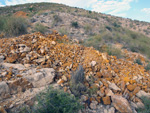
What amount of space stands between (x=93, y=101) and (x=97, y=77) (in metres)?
0.92

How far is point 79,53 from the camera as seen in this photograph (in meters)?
4.26

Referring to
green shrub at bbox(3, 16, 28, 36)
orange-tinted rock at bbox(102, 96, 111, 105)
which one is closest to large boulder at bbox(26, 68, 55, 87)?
orange-tinted rock at bbox(102, 96, 111, 105)

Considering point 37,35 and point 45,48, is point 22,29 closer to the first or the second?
point 37,35

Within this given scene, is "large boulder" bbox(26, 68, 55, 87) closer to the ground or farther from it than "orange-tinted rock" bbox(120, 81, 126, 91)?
farther from it

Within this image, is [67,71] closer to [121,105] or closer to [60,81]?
[60,81]

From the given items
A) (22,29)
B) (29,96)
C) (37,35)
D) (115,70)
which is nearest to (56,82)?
(29,96)

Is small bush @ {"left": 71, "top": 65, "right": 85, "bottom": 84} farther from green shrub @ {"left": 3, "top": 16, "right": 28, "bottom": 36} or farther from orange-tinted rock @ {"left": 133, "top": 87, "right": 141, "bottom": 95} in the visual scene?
green shrub @ {"left": 3, "top": 16, "right": 28, "bottom": 36}

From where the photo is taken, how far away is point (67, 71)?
136 inches

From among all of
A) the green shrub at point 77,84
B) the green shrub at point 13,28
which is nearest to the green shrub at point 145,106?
the green shrub at point 77,84

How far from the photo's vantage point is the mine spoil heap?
8.68 ft

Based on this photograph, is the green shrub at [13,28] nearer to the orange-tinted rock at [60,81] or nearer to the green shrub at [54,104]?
the orange-tinted rock at [60,81]

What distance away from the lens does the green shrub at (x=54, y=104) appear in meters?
2.08

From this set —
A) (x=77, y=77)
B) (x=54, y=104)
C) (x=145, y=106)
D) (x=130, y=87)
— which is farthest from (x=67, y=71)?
(x=145, y=106)

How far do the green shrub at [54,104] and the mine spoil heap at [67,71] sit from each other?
56 centimetres
